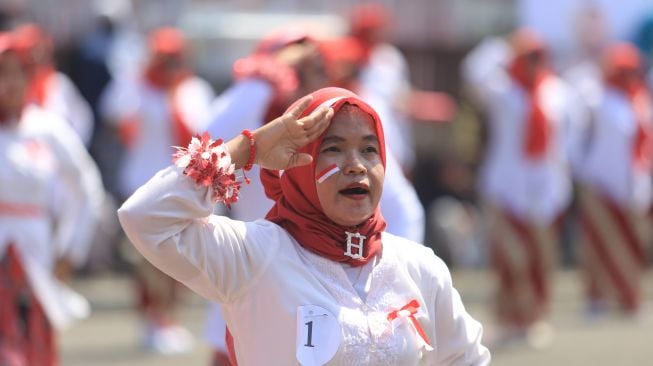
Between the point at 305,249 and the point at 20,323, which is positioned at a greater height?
the point at 20,323

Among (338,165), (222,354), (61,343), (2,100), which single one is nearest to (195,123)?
(61,343)

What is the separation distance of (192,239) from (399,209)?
1.87 m

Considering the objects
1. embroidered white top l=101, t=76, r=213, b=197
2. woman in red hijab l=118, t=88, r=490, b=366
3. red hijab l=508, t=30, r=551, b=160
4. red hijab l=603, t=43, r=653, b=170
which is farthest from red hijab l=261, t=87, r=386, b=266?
red hijab l=603, t=43, r=653, b=170

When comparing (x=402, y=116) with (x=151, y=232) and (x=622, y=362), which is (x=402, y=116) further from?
(x=151, y=232)

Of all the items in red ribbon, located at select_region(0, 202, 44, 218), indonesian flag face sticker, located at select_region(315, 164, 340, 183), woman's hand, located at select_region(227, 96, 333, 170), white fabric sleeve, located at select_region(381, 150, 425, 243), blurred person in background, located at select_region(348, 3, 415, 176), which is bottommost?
indonesian flag face sticker, located at select_region(315, 164, 340, 183)

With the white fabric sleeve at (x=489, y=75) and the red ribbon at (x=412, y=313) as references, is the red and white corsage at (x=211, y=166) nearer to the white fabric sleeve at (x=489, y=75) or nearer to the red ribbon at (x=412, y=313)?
the red ribbon at (x=412, y=313)

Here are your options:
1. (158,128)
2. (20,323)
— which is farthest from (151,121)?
(20,323)

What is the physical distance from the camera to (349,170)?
4.27 metres

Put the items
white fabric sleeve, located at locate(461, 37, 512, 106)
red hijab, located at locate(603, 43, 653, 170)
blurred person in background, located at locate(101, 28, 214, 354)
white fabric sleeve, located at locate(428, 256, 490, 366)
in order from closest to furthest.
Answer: white fabric sleeve, located at locate(428, 256, 490, 366), blurred person in background, located at locate(101, 28, 214, 354), white fabric sleeve, located at locate(461, 37, 512, 106), red hijab, located at locate(603, 43, 653, 170)

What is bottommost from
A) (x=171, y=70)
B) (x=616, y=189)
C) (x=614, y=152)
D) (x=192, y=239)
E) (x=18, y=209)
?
(x=192, y=239)

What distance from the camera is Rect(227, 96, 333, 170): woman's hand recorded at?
421 cm

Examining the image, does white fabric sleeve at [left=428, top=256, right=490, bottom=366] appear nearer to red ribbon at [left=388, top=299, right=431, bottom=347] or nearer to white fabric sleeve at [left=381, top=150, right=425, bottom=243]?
red ribbon at [left=388, top=299, right=431, bottom=347]

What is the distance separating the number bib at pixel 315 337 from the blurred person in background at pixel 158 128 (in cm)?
744

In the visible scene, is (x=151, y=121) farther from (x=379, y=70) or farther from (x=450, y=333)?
(x=450, y=333)
